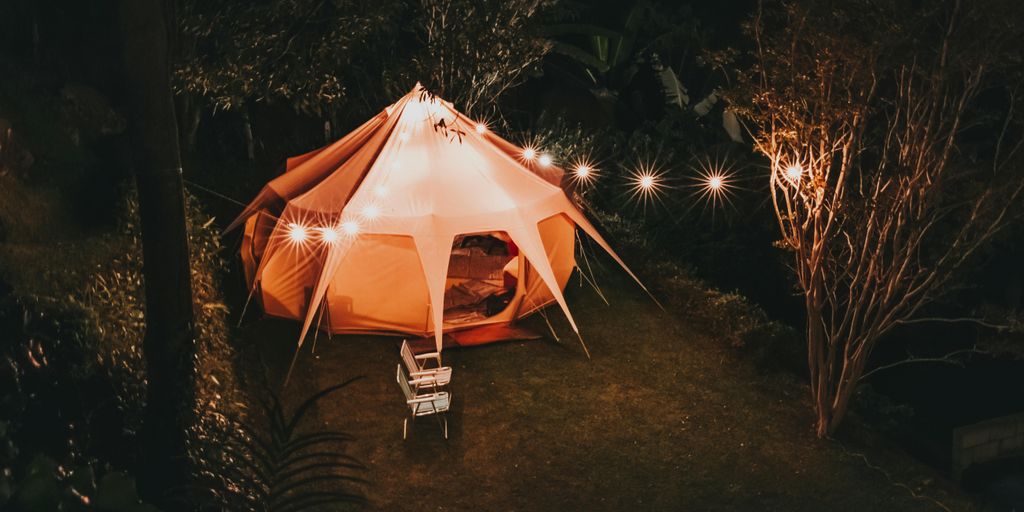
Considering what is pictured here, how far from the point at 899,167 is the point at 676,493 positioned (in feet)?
10.2

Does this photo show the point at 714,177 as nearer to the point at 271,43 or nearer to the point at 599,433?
the point at 599,433

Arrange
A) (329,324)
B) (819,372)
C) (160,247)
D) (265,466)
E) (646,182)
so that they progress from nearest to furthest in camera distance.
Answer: (160,247) < (265,466) < (819,372) < (329,324) < (646,182)

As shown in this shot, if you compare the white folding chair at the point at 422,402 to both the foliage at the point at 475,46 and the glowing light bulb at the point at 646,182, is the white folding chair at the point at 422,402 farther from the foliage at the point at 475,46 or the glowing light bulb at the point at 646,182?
the glowing light bulb at the point at 646,182

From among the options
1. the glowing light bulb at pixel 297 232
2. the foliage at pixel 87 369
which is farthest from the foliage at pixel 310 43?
the foliage at pixel 87 369

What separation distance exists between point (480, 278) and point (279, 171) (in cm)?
352

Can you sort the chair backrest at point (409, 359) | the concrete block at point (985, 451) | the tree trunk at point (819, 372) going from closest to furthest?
the chair backrest at point (409, 359)
the tree trunk at point (819, 372)
the concrete block at point (985, 451)

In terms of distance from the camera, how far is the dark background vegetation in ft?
16.3

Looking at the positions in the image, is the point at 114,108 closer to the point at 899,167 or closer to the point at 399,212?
the point at 399,212

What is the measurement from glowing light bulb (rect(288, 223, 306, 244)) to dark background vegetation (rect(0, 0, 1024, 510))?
88cm

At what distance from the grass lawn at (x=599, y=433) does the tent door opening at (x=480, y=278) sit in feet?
1.67

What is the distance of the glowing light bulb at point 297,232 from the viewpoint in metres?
8.37

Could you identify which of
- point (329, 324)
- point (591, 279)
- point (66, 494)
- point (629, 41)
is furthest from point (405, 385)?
point (629, 41)

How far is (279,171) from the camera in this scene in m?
11.8

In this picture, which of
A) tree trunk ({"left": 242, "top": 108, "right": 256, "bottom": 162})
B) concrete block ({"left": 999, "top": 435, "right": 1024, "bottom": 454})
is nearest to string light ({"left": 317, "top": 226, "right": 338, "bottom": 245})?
tree trunk ({"left": 242, "top": 108, "right": 256, "bottom": 162})
